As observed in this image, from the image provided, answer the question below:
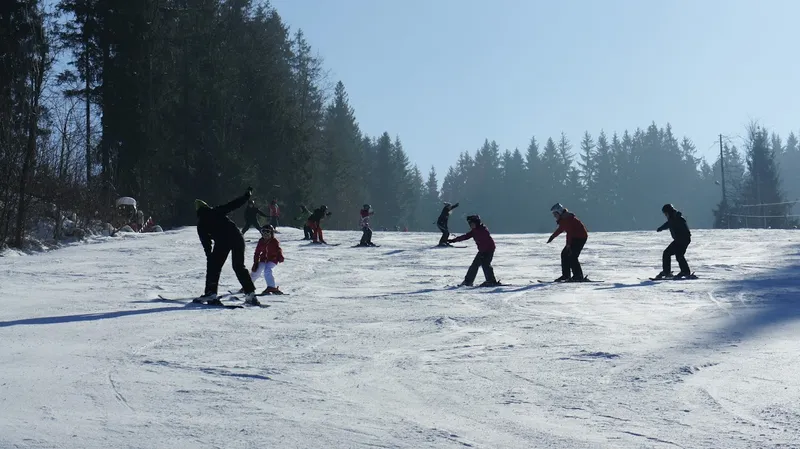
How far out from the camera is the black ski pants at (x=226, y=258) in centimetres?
1266

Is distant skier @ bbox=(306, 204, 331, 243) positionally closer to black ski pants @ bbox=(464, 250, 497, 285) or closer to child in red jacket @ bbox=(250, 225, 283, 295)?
black ski pants @ bbox=(464, 250, 497, 285)

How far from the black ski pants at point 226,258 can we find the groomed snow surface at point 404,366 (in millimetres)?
566

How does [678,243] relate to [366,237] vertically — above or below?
below

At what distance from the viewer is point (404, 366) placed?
8.12m

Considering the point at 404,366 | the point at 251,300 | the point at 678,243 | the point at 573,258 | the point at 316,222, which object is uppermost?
the point at 316,222

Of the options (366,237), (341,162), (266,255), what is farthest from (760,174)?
(266,255)

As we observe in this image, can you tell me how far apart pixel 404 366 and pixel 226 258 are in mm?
5524

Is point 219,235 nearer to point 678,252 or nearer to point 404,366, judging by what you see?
point 404,366

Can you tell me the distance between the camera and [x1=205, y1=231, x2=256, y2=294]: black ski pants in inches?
498

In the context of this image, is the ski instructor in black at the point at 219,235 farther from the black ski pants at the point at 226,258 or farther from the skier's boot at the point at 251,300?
the skier's boot at the point at 251,300

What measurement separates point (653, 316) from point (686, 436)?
6.60m

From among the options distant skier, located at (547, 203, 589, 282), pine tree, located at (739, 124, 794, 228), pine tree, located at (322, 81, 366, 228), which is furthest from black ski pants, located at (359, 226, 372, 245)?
pine tree, located at (739, 124, 794, 228)

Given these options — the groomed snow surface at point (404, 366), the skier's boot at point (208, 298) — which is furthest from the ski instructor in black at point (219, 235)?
the groomed snow surface at point (404, 366)

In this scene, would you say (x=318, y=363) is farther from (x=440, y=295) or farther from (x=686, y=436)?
(x=440, y=295)
